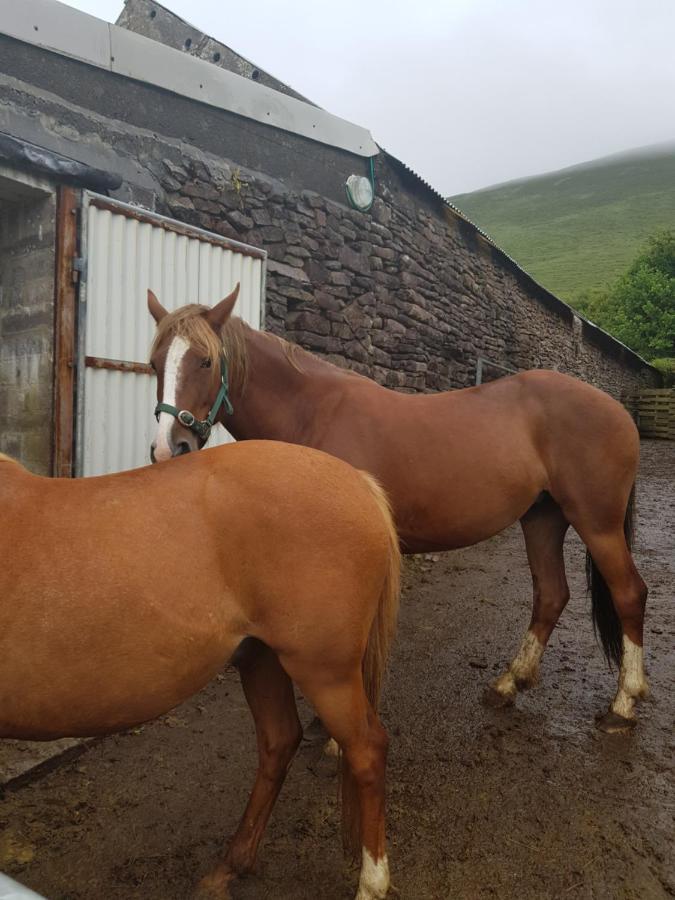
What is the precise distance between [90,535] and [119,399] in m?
2.92

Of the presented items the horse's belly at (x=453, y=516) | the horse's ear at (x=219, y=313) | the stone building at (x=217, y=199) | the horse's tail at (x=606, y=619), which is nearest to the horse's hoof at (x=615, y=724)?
the horse's tail at (x=606, y=619)

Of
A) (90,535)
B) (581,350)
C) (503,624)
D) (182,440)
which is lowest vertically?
(503,624)

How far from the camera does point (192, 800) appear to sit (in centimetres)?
247

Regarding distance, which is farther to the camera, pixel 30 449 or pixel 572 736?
pixel 30 449

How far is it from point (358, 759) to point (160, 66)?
5.38 metres

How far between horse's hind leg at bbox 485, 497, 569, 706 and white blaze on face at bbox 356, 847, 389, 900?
1702 mm

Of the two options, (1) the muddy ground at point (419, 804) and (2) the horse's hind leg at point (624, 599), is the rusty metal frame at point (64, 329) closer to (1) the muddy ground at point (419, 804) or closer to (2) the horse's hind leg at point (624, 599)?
(1) the muddy ground at point (419, 804)

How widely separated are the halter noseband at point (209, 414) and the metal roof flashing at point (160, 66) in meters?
3.14

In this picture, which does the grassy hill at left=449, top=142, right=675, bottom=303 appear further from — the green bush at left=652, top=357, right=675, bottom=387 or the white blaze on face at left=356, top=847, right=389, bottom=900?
the white blaze on face at left=356, top=847, right=389, bottom=900

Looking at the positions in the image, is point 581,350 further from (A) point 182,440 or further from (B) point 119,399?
(A) point 182,440

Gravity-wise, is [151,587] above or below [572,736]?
above

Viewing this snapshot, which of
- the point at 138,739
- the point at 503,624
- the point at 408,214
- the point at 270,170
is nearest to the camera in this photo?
the point at 138,739

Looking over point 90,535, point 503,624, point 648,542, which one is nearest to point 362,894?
point 90,535

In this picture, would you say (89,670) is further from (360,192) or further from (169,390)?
Result: (360,192)
